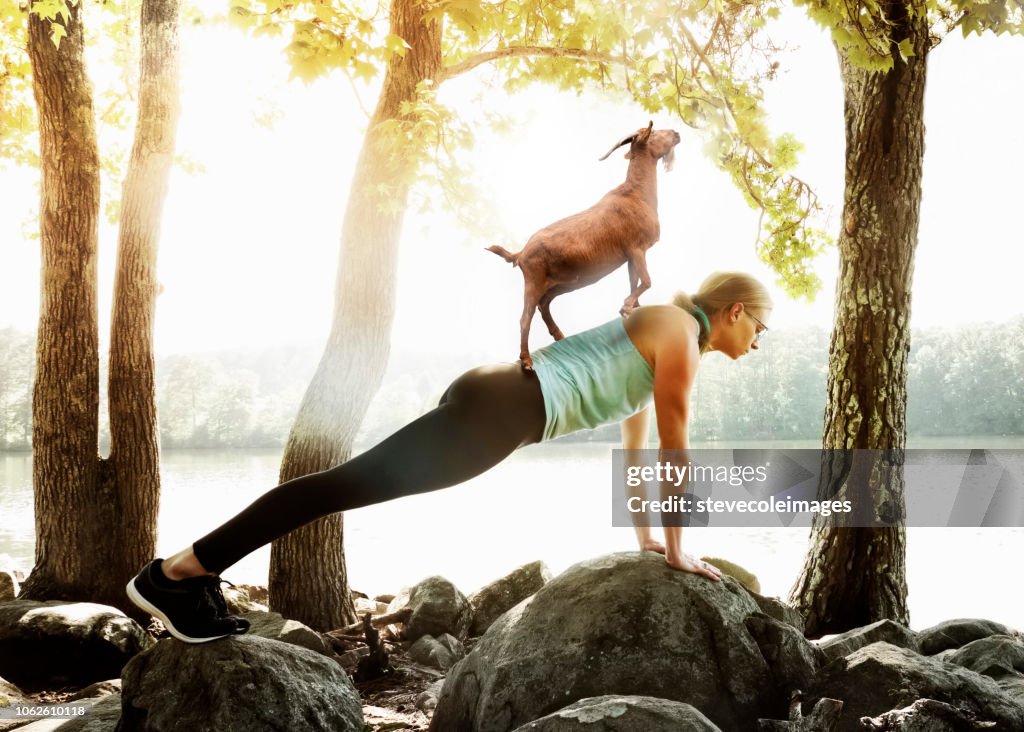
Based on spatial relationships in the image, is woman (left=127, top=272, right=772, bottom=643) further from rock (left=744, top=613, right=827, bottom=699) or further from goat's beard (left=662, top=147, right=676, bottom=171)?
rock (left=744, top=613, right=827, bottom=699)

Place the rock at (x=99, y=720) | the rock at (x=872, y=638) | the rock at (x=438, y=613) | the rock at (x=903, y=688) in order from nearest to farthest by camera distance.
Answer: the rock at (x=903, y=688) → the rock at (x=99, y=720) → the rock at (x=872, y=638) → the rock at (x=438, y=613)

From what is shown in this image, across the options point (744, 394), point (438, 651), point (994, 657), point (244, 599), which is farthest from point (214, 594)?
point (744, 394)

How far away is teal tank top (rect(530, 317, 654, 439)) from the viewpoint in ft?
8.45

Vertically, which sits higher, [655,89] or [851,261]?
[655,89]

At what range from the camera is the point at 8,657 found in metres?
4.68

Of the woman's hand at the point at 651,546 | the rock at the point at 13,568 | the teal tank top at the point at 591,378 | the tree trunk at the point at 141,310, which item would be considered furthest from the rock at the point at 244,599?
the teal tank top at the point at 591,378

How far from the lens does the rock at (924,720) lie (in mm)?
2482

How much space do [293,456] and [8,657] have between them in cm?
195

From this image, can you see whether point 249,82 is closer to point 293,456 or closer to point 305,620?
point 293,456

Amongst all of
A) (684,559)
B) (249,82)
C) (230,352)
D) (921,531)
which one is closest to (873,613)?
(684,559)

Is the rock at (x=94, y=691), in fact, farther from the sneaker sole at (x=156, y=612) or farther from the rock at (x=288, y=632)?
the sneaker sole at (x=156, y=612)

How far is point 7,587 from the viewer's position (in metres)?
6.79

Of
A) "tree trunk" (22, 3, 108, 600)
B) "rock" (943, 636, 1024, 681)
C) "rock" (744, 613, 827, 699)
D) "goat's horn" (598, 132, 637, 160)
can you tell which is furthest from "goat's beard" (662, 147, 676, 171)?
"tree trunk" (22, 3, 108, 600)

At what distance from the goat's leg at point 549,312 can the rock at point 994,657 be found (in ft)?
7.74
